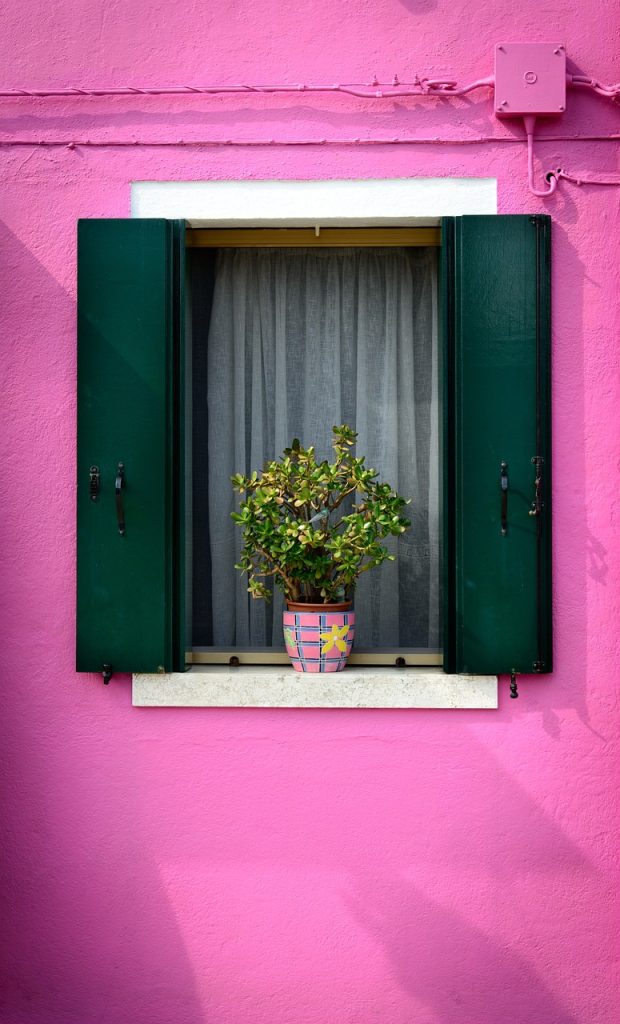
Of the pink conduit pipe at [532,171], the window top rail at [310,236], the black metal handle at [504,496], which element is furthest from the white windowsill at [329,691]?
the pink conduit pipe at [532,171]

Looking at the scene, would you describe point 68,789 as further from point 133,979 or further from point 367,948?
point 367,948

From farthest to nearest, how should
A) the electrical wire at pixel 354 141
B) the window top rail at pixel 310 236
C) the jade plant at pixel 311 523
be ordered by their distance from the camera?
the window top rail at pixel 310 236
the electrical wire at pixel 354 141
the jade plant at pixel 311 523

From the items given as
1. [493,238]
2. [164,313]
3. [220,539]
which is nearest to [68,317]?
[164,313]

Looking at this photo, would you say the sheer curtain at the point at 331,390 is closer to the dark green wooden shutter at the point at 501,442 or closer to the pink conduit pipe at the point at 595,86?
the dark green wooden shutter at the point at 501,442

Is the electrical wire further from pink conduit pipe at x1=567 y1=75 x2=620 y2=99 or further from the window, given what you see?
the window

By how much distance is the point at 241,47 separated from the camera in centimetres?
329

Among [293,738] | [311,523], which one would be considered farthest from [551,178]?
[293,738]

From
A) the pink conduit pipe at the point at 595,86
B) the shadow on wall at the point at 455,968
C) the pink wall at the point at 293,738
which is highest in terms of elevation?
the pink conduit pipe at the point at 595,86

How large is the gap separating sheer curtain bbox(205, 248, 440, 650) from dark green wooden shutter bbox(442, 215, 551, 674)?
0.31m

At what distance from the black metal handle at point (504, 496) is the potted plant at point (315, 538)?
13.0 inches

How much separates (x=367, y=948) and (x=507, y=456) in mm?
1771

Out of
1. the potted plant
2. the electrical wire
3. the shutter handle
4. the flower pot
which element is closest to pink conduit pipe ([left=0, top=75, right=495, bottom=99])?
the electrical wire

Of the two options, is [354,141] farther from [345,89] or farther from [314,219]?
[314,219]

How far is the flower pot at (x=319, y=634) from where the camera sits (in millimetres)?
3178
